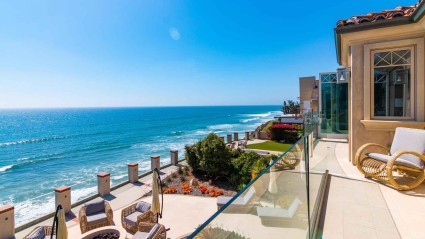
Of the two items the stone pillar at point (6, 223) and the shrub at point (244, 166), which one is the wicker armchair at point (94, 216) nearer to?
the stone pillar at point (6, 223)

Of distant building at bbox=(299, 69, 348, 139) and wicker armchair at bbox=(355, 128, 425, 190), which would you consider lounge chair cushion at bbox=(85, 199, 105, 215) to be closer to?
wicker armchair at bbox=(355, 128, 425, 190)

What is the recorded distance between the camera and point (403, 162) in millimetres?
4953

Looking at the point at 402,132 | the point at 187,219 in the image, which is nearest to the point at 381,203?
the point at 402,132

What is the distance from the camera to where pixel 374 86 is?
6.64 meters

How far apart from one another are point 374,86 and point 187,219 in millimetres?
7484

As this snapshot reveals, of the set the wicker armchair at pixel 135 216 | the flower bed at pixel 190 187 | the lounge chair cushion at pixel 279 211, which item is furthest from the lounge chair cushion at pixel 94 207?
the lounge chair cushion at pixel 279 211

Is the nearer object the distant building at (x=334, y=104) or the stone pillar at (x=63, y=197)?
the stone pillar at (x=63, y=197)

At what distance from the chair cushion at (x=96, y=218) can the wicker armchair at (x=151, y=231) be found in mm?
1769

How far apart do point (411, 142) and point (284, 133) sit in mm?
18540

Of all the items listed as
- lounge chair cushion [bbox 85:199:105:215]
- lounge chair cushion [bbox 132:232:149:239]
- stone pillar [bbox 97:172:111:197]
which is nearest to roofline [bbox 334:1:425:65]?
lounge chair cushion [bbox 132:232:149:239]

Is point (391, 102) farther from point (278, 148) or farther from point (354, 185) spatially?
point (278, 148)

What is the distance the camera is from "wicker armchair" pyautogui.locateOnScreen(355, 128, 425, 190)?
15.9ft

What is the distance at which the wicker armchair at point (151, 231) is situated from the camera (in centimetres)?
585

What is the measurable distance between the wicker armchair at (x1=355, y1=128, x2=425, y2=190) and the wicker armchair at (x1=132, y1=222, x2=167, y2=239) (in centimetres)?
553
